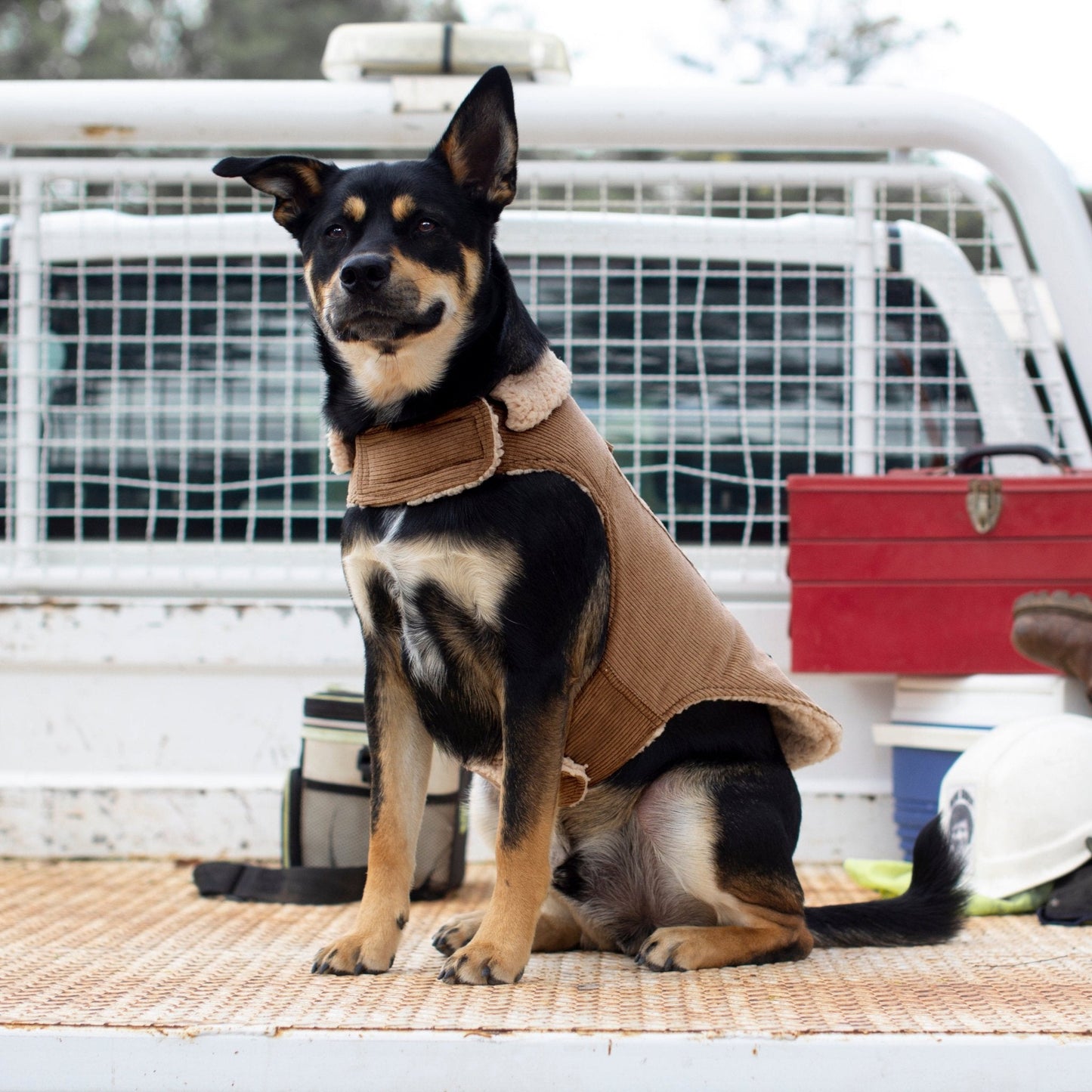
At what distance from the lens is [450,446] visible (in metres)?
2.25

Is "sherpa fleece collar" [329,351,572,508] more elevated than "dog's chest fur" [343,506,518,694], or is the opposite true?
"sherpa fleece collar" [329,351,572,508]

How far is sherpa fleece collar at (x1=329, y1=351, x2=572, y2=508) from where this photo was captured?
223 cm

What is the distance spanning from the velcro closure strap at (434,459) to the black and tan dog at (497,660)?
0.9 inches

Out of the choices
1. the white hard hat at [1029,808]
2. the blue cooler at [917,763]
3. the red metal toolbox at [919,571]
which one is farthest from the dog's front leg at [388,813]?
the blue cooler at [917,763]

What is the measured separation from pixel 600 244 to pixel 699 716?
6.39 feet

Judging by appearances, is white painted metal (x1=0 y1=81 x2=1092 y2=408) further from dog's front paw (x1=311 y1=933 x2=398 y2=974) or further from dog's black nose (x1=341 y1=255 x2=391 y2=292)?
dog's front paw (x1=311 y1=933 x2=398 y2=974)

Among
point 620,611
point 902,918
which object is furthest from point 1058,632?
point 620,611

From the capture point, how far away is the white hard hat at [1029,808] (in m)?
2.92

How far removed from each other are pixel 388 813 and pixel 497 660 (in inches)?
14.2

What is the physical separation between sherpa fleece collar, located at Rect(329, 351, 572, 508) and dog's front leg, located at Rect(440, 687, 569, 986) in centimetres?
38

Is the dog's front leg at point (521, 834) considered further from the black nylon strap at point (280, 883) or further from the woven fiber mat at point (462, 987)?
the black nylon strap at point (280, 883)

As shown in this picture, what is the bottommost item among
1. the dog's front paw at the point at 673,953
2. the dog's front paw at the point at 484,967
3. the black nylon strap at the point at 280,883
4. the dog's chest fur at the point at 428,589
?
the black nylon strap at the point at 280,883

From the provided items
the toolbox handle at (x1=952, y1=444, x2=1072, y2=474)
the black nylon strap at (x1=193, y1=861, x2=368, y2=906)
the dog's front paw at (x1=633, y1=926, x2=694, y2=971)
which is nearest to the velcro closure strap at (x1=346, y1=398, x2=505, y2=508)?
the dog's front paw at (x1=633, y1=926, x2=694, y2=971)

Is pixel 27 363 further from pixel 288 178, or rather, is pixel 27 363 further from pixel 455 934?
pixel 455 934
